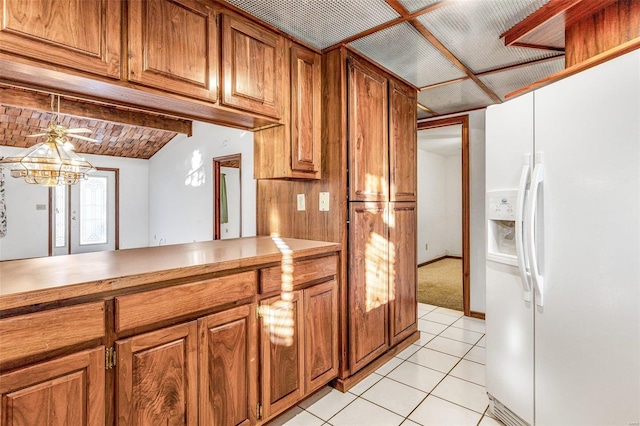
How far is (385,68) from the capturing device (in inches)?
101

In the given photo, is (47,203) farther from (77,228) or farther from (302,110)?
(302,110)

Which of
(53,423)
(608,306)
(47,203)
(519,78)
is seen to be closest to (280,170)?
(53,423)

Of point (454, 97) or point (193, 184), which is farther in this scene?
point (193, 184)

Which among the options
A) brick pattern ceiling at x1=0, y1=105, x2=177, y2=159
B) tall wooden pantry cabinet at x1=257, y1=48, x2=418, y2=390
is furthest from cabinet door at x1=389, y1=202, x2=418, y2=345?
brick pattern ceiling at x1=0, y1=105, x2=177, y2=159

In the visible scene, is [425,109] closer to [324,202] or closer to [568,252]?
[324,202]

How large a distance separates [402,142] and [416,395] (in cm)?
192

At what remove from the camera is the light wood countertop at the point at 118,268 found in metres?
1.06

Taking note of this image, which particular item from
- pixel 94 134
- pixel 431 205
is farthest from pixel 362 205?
pixel 94 134

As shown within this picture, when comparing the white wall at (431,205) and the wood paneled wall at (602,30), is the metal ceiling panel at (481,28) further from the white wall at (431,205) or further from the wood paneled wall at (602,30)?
the white wall at (431,205)

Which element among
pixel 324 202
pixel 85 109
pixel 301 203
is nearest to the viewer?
pixel 324 202

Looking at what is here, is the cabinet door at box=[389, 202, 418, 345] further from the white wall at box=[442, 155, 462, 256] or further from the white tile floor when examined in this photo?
the white wall at box=[442, 155, 462, 256]

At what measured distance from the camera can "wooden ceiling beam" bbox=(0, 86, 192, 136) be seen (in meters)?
4.27

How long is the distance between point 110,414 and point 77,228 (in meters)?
7.41

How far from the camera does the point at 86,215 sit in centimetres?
724
